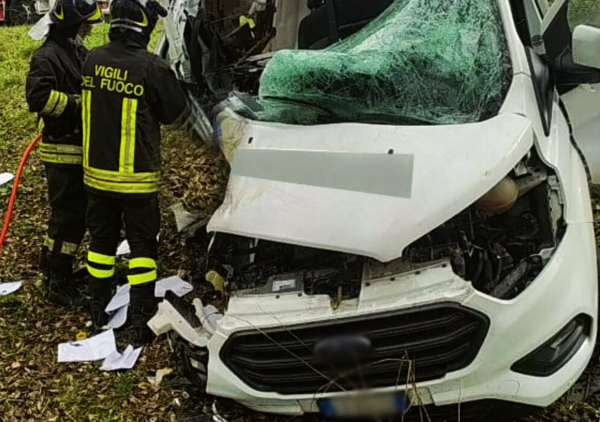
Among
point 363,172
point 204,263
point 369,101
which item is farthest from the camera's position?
point 204,263

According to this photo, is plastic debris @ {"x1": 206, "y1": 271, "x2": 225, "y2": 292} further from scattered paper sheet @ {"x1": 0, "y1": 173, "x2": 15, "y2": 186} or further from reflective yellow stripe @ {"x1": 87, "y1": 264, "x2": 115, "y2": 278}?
scattered paper sheet @ {"x1": 0, "y1": 173, "x2": 15, "y2": 186}

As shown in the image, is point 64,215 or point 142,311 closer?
point 142,311

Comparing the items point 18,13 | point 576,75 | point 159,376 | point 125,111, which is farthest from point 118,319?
point 18,13

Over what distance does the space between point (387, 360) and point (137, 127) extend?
189 cm

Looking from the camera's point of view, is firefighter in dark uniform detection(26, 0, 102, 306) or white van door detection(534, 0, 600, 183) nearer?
white van door detection(534, 0, 600, 183)

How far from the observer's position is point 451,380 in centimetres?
284

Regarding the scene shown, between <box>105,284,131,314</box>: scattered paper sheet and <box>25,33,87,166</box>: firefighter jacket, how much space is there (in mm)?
788

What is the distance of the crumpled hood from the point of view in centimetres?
283

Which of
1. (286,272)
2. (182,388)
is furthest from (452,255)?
(182,388)

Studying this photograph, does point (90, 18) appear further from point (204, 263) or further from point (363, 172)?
point (363, 172)

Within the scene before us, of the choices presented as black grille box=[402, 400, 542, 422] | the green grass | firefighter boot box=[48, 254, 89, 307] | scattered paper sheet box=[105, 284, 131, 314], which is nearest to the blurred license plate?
black grille box=[402, 400, 542, 422]

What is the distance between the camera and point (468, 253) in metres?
2.98

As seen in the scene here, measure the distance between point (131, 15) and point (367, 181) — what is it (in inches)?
67.2

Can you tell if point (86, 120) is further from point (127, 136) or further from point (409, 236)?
point (409, 236)
